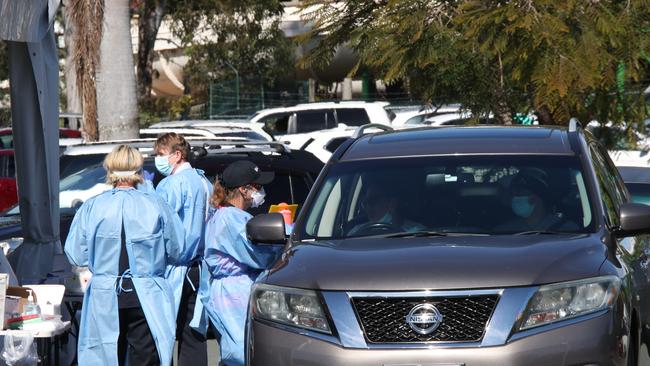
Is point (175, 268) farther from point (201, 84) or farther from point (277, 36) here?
point (201, 84)

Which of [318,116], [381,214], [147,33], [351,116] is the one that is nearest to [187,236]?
[381,214]

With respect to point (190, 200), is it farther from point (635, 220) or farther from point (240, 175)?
point (635, 220)

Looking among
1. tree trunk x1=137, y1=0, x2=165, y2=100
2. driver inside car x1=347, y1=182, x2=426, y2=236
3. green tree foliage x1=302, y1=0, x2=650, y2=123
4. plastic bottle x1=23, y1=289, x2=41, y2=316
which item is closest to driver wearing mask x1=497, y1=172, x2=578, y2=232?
driver inside car x1=347, y1=182, x2=426, y2=236

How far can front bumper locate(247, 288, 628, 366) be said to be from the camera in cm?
580

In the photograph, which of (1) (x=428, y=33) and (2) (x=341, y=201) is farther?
(1) (x=428, y=33)

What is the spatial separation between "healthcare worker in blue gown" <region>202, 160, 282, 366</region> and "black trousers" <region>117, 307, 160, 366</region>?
0.42 meters

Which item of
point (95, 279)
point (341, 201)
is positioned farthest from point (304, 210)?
point (95, 279)

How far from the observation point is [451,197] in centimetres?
716

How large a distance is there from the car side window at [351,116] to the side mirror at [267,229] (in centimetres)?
1865

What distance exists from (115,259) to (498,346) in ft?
8.80

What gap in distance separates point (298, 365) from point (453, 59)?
21.4 ft

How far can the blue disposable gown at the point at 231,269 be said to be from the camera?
7.78 m

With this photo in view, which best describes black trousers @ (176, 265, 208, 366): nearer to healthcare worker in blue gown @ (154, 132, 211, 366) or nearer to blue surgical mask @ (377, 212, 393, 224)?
healthcare worker in blue gown @ (154, 132, 211, 366)

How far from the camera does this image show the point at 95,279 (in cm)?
768
